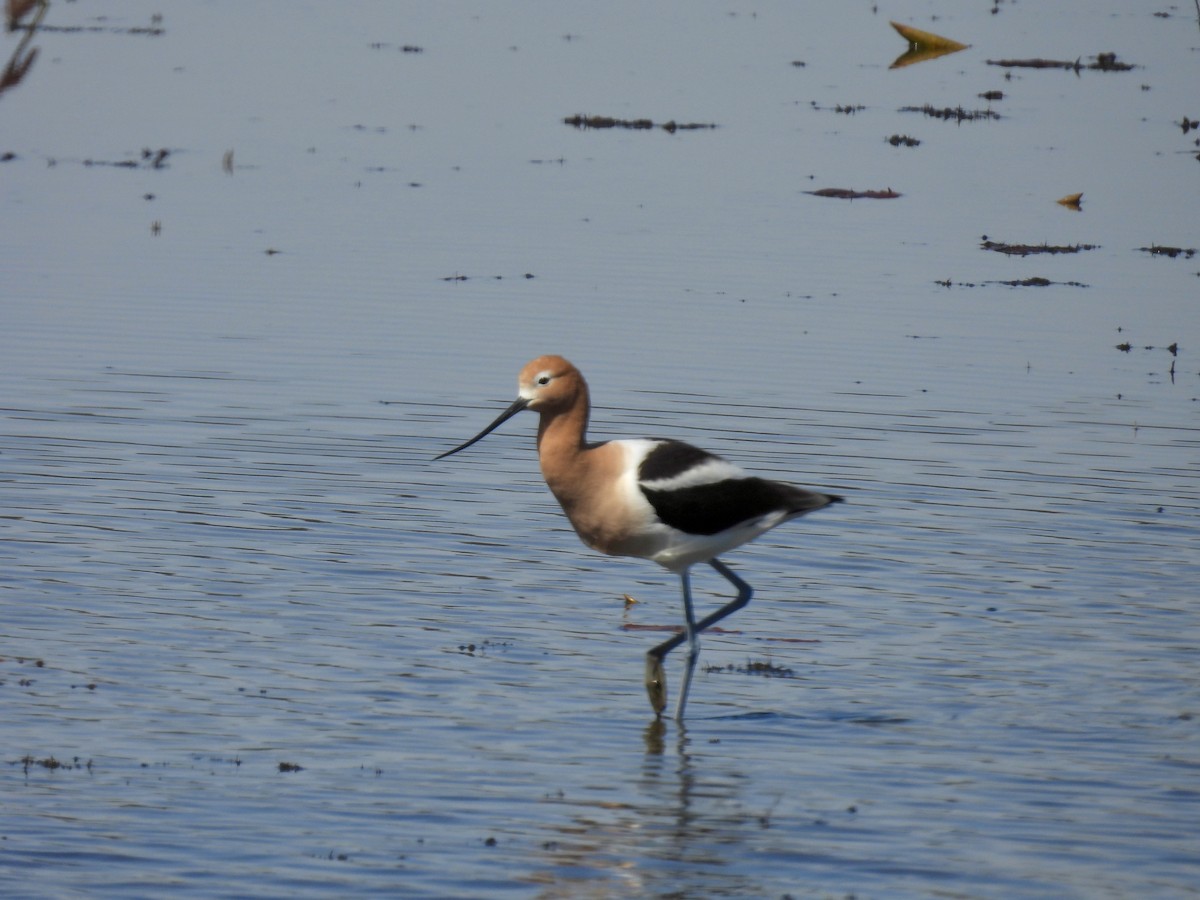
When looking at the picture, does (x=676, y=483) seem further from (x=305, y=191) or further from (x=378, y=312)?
(x=305, y=191)

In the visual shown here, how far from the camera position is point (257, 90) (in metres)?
33.6

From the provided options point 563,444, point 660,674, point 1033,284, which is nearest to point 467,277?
point 1033,284

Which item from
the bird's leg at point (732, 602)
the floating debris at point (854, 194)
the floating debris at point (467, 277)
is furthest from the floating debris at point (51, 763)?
the floating debris at point (854, 194)

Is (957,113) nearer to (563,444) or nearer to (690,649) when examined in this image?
(690,649)

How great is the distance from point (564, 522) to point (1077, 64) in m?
30.3

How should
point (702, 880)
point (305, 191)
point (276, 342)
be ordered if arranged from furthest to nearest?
1. point (305, 191)
2. point (276, 342)
3. point (702, 880)

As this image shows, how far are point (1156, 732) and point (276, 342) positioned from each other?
970 centimetres

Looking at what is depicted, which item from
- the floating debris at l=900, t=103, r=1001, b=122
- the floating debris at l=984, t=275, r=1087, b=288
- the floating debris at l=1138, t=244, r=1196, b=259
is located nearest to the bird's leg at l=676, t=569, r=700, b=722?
the floating debris at l=984, t=275, r=1087, b=288

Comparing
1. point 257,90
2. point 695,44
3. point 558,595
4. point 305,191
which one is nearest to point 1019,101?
point 695,44

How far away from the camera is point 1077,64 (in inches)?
1554

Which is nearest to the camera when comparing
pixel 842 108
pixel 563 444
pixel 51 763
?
pixel 51 763

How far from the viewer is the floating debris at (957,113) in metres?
33.3

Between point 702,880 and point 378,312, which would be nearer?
point 702,880

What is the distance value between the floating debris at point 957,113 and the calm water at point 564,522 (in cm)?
393
